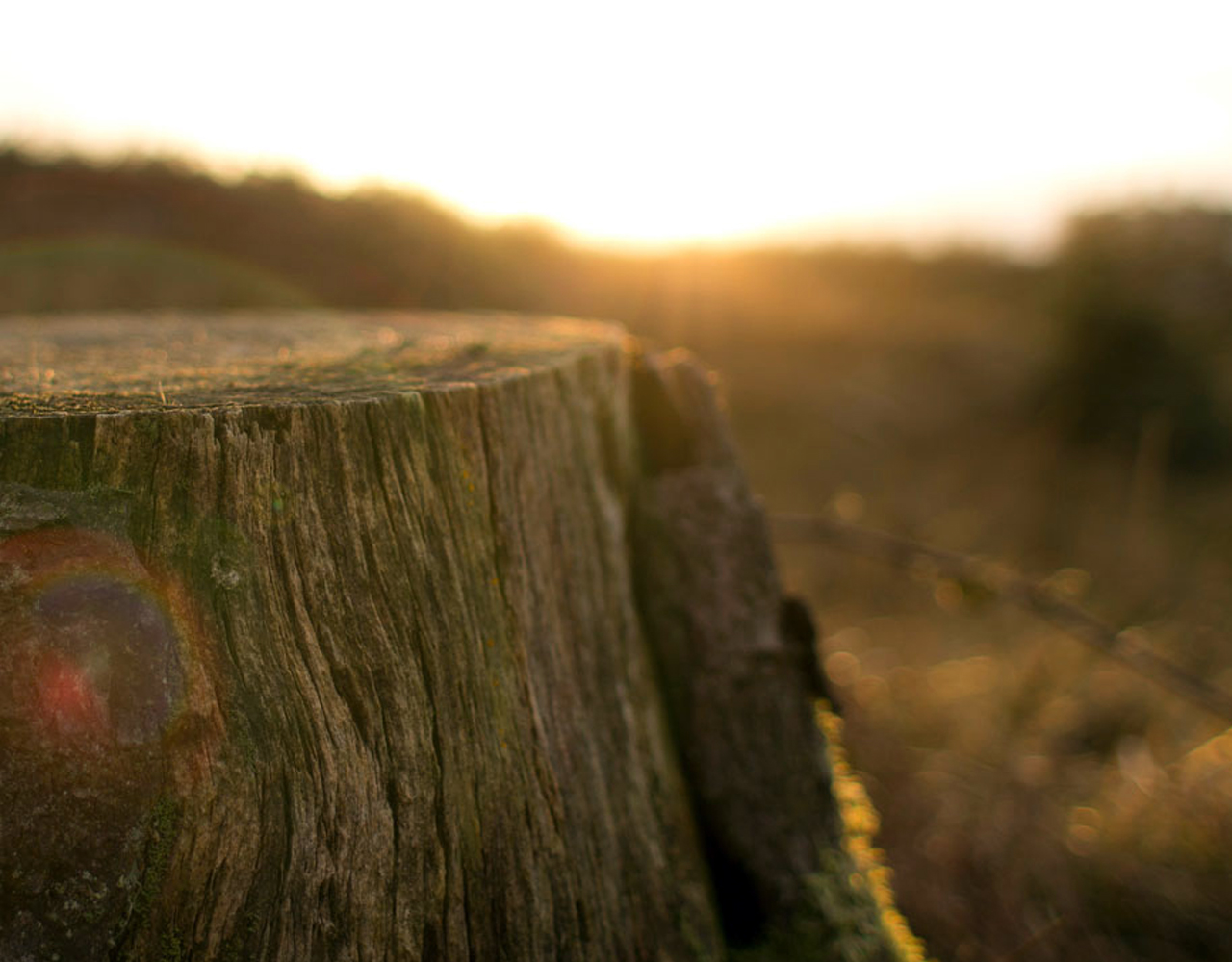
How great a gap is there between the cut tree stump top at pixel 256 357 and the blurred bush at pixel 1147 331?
9.78 meters

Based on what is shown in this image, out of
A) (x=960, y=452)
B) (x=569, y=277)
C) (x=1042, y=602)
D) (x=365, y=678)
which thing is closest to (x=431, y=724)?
(x=365, y=678)

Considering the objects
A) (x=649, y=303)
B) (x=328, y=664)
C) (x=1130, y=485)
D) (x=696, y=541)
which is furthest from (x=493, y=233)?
(x=328, y=664)

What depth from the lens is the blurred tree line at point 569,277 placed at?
25.1 feet

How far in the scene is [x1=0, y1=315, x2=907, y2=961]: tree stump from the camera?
1.14m

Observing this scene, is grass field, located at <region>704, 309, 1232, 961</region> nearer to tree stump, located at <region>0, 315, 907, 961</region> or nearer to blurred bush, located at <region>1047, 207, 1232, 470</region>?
blurred bush, located at <region>1047, 207, 1232, 470</region>

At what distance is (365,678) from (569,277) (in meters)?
9.63

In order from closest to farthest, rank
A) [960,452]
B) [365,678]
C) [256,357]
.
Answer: [365,678]
[256,357]
[960,452]

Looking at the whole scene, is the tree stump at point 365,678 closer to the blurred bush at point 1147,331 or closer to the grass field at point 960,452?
the grass field at point 960,452

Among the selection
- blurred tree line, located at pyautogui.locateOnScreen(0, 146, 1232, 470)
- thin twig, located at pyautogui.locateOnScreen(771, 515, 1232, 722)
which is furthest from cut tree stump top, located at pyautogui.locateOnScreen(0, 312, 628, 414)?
blurred tree line, located at pyautogui.locateOnScreen(0, 146, 1232, 470)

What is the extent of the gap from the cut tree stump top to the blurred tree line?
15.0 ft

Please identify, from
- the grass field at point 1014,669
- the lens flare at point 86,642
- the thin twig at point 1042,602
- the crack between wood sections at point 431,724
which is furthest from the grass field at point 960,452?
the lens flare at point 86,642

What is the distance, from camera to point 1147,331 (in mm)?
10219

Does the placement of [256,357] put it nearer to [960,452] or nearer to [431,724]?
[431,724]

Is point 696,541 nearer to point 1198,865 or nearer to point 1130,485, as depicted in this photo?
point 1198,865
